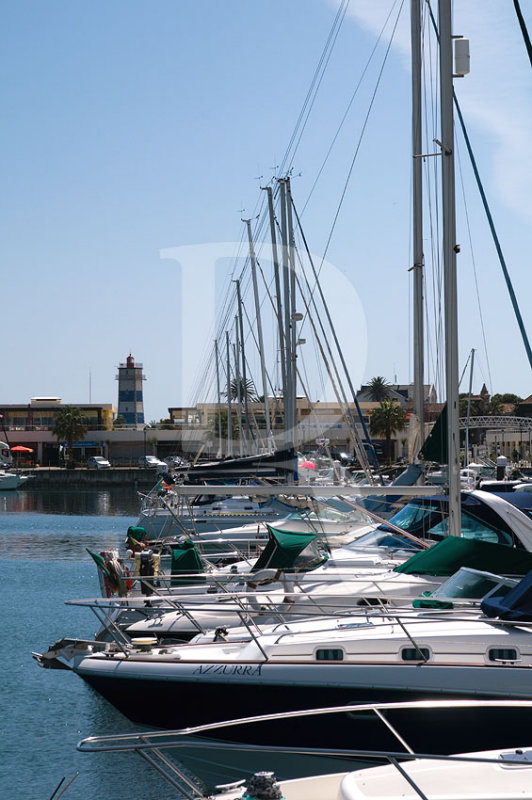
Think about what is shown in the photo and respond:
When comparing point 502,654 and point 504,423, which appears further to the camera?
point 504,423

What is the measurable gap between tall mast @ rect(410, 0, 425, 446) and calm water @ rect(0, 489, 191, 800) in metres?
9.06

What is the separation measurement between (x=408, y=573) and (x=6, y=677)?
7.49 metres

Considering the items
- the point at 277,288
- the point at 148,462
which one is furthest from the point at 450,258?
the point at 148,462

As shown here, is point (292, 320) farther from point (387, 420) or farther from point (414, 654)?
point (387, 420)

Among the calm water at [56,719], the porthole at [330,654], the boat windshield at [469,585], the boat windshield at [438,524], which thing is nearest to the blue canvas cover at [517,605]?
the boat windshield at [469,585]

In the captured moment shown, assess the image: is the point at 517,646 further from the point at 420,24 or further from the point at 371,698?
the point at 420,24

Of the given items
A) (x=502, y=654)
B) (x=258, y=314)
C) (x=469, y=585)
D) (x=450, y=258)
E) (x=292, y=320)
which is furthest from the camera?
(x=258, y=314)

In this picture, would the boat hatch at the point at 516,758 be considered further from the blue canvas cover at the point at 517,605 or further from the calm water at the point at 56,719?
the calm water at the point at 56,719

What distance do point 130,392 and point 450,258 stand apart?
440 ft

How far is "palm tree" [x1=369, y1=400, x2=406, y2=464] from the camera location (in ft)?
284

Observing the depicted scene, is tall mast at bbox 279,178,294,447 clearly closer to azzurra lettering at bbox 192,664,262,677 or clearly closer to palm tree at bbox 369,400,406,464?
azzurra lettering at bbox 192,664,262,677

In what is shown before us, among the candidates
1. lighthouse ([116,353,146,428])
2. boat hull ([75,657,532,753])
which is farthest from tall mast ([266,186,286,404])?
lighthouse ([116,353,146,428])

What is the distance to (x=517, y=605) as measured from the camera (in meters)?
10.2

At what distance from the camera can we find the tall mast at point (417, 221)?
2119 cm
